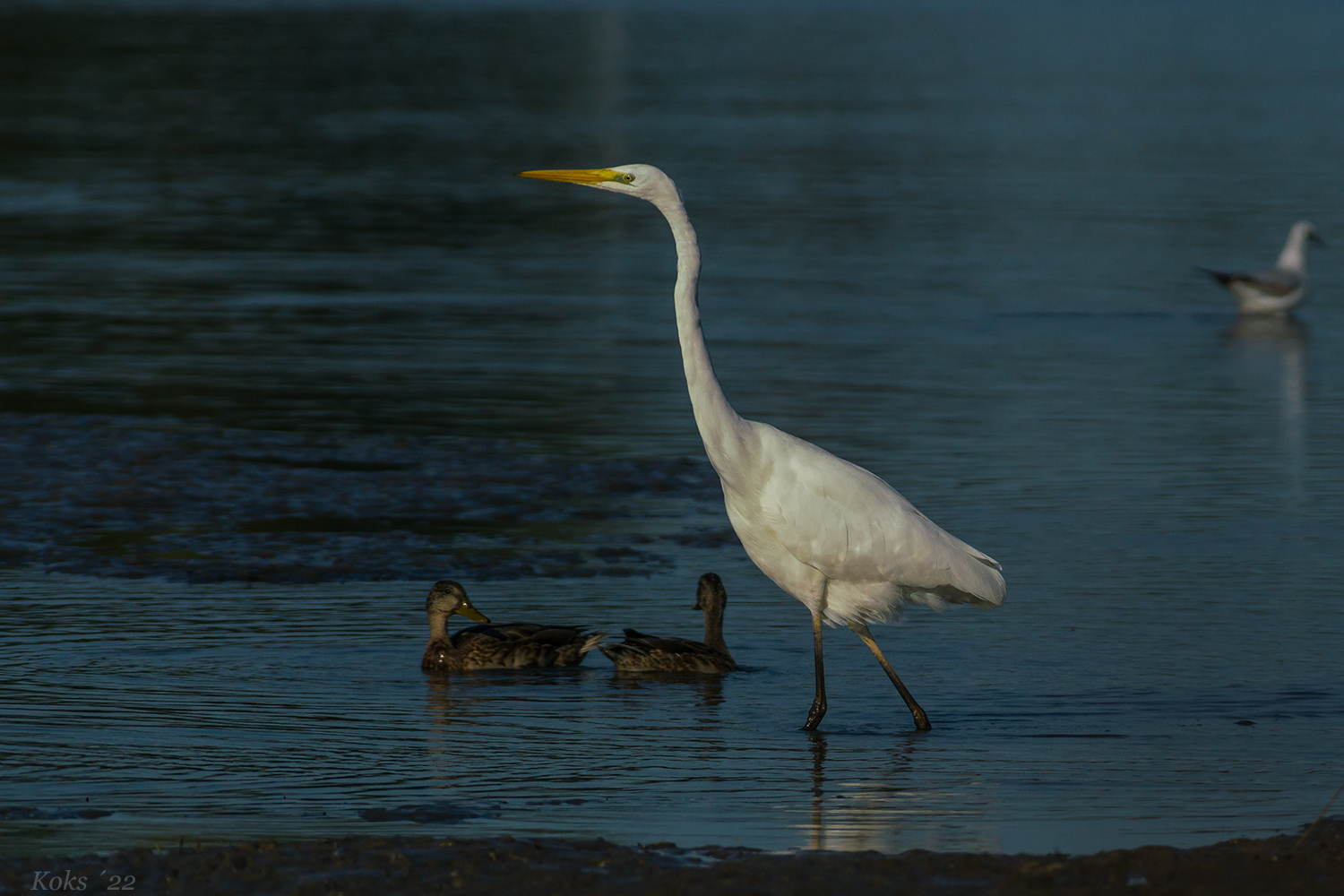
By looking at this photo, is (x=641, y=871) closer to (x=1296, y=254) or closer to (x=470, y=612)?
(x=470, y=612)

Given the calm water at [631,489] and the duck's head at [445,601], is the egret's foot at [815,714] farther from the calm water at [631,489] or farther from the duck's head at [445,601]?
the duck's head at [445,601]

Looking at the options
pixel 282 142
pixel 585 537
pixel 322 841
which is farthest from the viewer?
pixel 282 142

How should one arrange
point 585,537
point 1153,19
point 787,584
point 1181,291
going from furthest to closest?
point 1153,19 → point 1181,291 → point 585,537 → point 787,584

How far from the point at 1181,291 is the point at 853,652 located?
14.8 meters

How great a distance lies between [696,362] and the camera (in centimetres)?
880

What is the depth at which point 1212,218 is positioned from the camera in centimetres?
3017

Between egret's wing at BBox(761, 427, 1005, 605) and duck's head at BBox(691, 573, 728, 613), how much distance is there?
106 cm

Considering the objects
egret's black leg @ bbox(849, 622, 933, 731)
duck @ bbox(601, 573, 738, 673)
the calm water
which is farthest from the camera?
duck @ bbox(601, 573, 738, 673)

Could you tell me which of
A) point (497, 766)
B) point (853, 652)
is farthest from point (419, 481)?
point (497, 766)

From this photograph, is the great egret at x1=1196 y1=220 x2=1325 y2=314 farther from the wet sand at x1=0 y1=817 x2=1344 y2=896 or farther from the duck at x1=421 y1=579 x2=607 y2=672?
the wet sand at x1=0 y1=817 x2=1344 y2=896

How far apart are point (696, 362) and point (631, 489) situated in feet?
15.5

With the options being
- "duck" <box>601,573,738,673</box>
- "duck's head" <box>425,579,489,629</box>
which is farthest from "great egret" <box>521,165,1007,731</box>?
"duck's head" <box>425,579,489,629</box>

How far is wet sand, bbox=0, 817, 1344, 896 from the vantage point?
20.1 feet

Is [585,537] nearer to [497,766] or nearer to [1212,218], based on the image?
[497,766]
